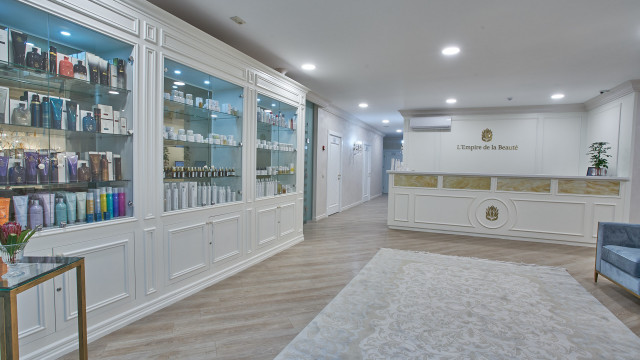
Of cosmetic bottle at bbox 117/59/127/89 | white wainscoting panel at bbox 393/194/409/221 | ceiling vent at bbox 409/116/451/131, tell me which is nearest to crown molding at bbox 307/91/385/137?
ceiling vent at bbox 409/116/451/131

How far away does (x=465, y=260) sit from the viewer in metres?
4.43

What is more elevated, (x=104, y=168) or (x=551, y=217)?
(x=104, y=168)

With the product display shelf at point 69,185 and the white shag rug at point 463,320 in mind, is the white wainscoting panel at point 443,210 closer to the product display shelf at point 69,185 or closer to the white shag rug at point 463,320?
the white shag rug at point 463,320

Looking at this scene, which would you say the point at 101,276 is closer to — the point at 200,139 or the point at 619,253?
the point at 200,139

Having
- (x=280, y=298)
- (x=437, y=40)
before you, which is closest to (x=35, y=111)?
(x=280, y=298)

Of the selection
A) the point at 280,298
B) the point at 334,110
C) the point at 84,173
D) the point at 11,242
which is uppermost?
the point at 334,110

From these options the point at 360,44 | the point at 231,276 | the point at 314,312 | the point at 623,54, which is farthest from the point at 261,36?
the point at 623,54

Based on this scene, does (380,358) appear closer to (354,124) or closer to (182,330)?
(182,330)

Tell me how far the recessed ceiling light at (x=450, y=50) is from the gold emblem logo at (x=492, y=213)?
10.3 ft

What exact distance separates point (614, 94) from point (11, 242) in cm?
823

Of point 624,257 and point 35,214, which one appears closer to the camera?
point 35,214

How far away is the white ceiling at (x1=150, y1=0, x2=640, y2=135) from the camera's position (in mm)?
2932

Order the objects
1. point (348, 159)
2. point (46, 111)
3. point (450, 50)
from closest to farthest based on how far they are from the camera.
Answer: point (46, 111) → point (450, 50) → point (348, 159)

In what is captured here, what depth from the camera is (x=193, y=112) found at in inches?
133
